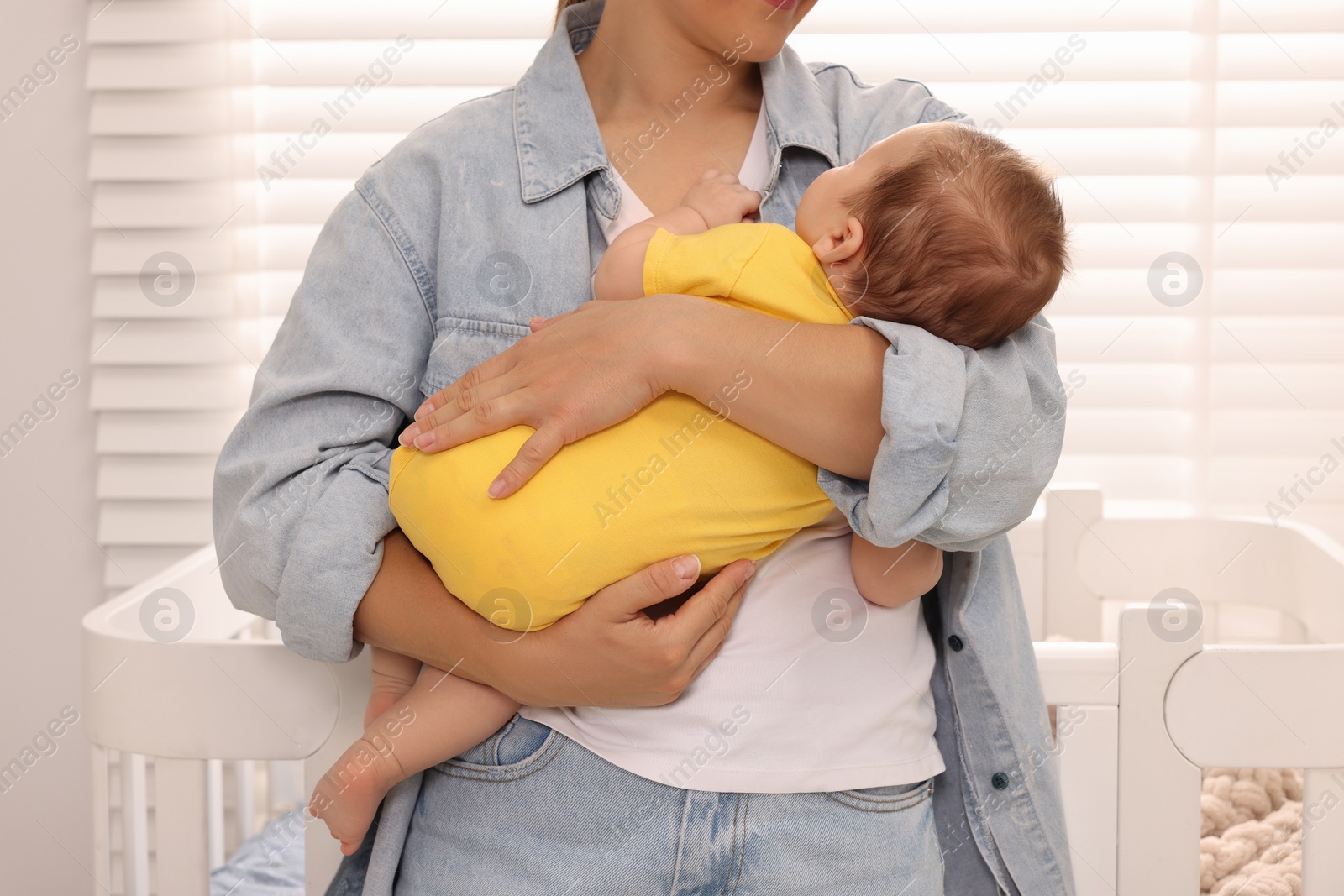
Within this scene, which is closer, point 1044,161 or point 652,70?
point 652,70

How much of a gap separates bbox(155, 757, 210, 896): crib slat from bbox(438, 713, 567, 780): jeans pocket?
289 millimetres

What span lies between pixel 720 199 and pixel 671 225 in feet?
0.18

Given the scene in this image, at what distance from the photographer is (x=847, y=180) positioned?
3.10ft

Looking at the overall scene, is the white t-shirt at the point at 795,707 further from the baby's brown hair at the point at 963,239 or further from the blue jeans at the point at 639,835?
the baby's brown hair at the point at 963,239

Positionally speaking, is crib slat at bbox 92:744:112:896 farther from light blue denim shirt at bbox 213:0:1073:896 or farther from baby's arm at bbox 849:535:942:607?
baby's arm at bbox 849:535:942:607

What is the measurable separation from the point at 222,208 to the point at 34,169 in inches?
12.1

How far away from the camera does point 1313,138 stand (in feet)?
5.83

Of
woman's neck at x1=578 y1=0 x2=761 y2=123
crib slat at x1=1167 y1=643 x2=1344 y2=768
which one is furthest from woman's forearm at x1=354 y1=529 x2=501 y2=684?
crib slat at x1=1167 y1=643 x2=1344 y2=768

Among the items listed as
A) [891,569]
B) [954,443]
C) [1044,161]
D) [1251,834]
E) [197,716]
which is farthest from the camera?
[1044,161]

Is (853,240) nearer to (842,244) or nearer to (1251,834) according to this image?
(842,244)

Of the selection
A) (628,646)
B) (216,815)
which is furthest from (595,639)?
(216,815)

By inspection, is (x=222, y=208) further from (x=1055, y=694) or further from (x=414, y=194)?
(x=1055, y=694)

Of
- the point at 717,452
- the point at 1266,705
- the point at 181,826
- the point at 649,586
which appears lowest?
the point at 181,826

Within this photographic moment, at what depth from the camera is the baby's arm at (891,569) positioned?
93 centimetres
